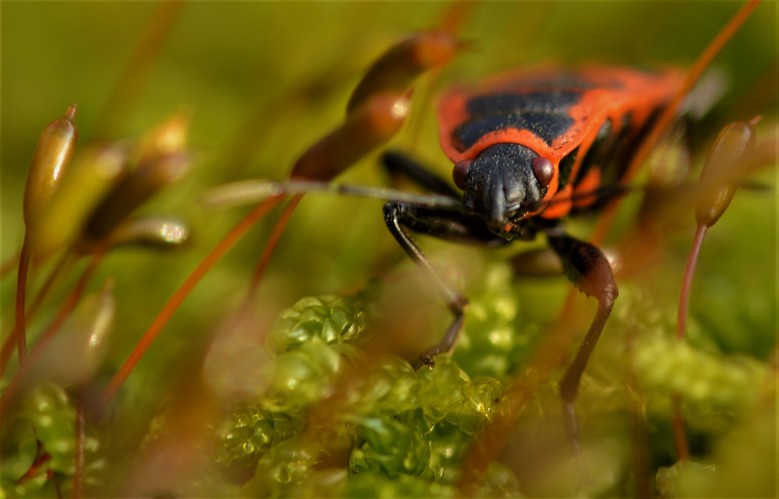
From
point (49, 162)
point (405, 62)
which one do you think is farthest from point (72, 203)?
point (405, 62)

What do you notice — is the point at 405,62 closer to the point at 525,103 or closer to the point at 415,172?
the point at 525,103

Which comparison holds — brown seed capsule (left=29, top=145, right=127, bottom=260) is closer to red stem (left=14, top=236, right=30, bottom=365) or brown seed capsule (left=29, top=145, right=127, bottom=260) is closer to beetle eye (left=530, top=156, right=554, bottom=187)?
red stem (left=14, top=236, right=30, bottom=365)

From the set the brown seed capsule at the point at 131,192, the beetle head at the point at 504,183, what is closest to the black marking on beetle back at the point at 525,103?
the beetle head at the point at 504,183

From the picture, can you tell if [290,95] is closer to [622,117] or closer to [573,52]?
[622,117]

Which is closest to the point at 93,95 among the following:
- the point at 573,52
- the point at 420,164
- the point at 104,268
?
the point at 104,268

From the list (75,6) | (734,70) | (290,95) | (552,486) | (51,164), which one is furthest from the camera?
(75,6)

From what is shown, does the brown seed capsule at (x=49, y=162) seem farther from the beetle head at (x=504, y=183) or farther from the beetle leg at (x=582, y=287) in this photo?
the beetle leg at (x=582, y=287)

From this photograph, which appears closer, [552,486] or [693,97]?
[552,486]
